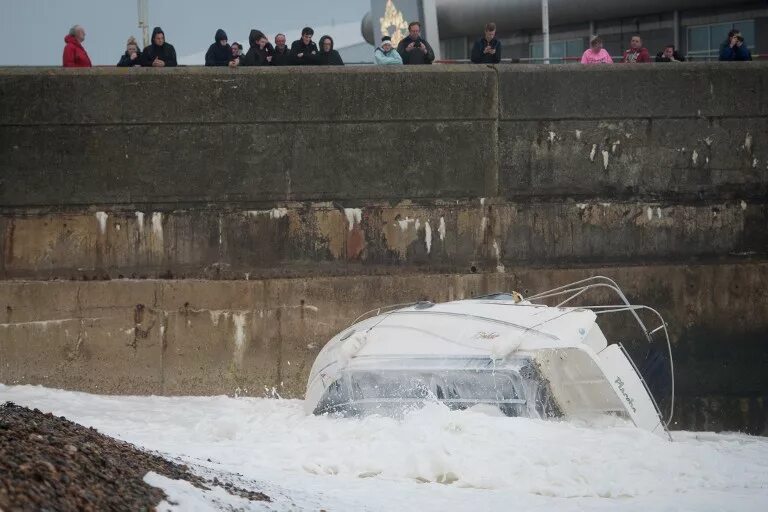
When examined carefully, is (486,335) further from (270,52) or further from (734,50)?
(734,50)

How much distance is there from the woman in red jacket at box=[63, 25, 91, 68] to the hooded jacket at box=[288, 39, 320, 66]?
7.62 feet

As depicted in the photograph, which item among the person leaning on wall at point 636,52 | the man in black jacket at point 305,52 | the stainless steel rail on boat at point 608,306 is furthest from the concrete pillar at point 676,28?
the stainless steel rail on boat at point 608,306

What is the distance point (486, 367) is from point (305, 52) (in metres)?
5.45

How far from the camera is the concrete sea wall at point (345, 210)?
43.1ft

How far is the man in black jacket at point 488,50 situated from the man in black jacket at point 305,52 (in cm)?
189

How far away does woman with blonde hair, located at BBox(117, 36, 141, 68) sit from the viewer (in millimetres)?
14477

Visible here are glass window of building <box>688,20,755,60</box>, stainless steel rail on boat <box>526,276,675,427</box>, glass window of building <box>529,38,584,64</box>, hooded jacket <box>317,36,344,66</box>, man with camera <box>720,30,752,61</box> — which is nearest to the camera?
stainless steel rail on boat <box>526,276,675,427</box>

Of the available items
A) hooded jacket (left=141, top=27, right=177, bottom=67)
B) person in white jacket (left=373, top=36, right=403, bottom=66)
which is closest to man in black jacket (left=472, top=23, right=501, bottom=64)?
person in white jacket (left=373, top=36, right=403, bottom=66)

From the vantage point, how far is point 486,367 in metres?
10.8

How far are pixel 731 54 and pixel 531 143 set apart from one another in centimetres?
334

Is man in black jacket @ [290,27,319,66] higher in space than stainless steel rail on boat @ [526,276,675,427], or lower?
higher

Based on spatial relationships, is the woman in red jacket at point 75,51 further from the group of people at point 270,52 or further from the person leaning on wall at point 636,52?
the person leaning on wall at point 636,52

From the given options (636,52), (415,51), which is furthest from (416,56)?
(636,52)

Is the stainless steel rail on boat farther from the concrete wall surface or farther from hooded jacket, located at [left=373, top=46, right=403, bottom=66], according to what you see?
hooded jacket, located at [left=373, top=46, right=403, bottom=66]
